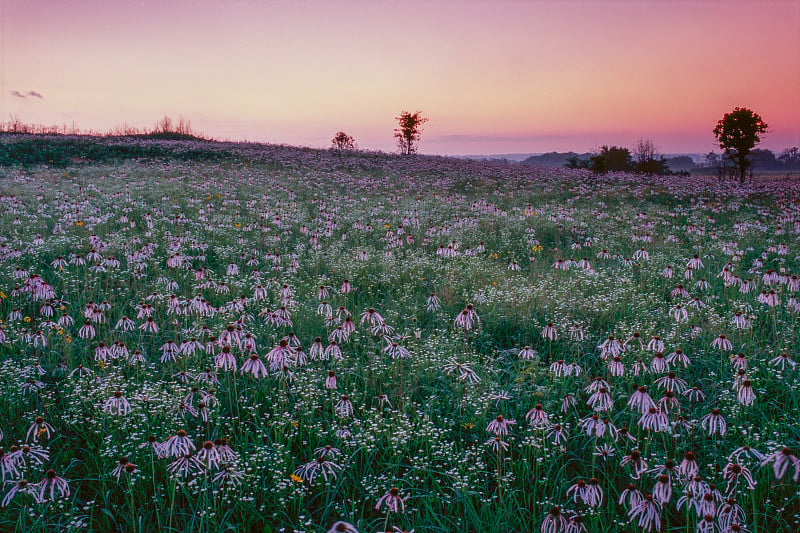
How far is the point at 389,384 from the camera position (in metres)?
4.38

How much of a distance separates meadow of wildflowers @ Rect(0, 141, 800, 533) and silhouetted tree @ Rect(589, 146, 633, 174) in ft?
78.9

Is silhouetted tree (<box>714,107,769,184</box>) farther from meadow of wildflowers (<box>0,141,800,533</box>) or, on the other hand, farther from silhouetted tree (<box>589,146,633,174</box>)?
meadow of wildflowers (<box>0,141,800,533</box>)

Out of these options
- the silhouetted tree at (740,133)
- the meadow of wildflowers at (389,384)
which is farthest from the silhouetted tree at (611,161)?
the meadow of wildflowers at (389,384)

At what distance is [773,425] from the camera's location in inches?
144

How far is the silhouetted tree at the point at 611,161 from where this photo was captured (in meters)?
33.5

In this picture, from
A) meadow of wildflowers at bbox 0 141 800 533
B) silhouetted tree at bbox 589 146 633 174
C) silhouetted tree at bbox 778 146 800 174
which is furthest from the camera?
silhouetted tree at bbox 778 146 800 174

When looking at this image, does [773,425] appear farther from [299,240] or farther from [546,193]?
[546,193]

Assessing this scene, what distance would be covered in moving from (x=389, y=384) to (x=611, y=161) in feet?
139

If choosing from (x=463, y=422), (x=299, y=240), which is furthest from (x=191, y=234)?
(x=463, y=422)

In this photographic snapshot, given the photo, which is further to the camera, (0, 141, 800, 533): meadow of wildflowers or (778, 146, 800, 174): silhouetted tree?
(778, 146, 800, 174): silhouetted tree

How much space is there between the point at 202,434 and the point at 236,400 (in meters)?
0.44

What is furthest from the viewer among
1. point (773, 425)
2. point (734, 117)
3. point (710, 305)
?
point (734, 117)

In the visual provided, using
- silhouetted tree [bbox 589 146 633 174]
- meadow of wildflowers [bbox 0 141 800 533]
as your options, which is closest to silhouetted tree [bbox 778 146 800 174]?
silhouetted tree [bbox 589 146 633 174]

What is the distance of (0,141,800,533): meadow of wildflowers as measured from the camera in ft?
9.96
